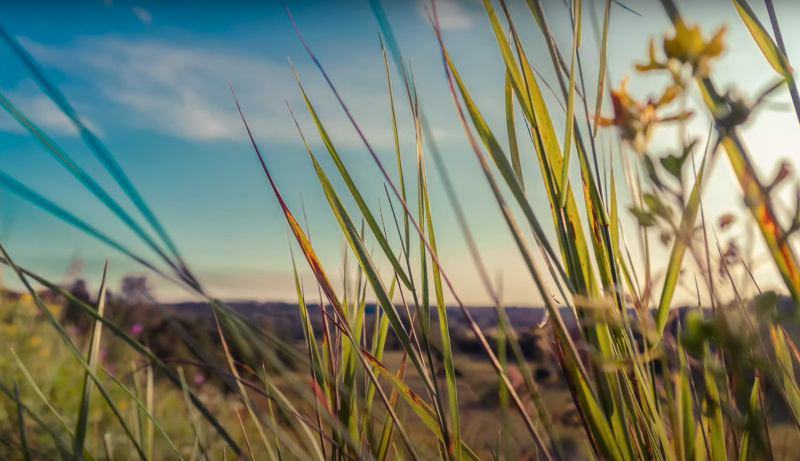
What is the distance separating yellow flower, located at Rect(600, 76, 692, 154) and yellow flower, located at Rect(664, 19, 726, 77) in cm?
1

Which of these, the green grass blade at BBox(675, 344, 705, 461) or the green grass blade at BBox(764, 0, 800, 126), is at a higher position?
the green grass blade at BBox(764, 0, 800, 126)

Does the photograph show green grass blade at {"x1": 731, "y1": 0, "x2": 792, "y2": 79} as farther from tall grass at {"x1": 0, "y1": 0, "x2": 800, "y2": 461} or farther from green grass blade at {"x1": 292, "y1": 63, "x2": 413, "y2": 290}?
green grass blade at {"x1": 292, "y1": 63, "x2": 413, "y2": 290}

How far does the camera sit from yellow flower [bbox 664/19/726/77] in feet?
0.69

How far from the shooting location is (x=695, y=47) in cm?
21

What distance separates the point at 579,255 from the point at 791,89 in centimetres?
16

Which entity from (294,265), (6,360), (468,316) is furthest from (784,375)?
(6,360)

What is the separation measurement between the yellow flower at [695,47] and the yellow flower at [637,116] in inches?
0.6

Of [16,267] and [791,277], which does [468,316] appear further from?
[16,267]

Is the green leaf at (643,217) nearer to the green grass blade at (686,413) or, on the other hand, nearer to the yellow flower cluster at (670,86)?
the yellow flower cluster at (670,86)

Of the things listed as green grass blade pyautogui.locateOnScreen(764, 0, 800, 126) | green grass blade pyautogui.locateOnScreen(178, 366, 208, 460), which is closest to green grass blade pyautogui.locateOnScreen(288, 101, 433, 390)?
green grass blade pyautogui.locateOnScreen(178, 366, 208, 460)

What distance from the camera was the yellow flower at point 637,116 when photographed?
0.22 metres

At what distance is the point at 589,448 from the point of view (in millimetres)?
410

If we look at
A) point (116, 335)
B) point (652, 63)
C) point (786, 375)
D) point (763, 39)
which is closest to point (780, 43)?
point (763, 39)

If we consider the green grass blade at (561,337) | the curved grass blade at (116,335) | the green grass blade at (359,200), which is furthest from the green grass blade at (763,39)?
the curved grass blade at (116,335)
